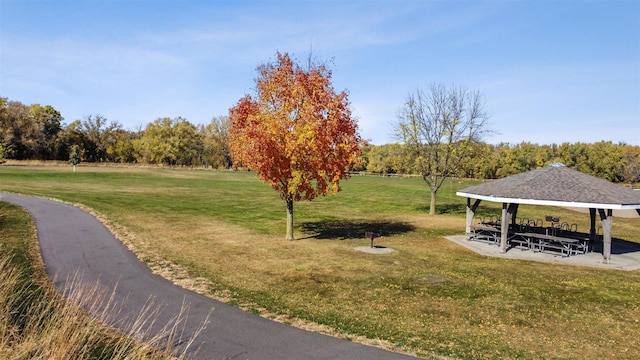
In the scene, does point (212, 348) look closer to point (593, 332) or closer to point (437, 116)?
point (593, 332)

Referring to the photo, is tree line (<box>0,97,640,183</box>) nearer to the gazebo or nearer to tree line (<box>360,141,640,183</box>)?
tree line (<box>360,141,640,183</box>)

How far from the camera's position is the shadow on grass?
22.6m

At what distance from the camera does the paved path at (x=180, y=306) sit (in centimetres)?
791

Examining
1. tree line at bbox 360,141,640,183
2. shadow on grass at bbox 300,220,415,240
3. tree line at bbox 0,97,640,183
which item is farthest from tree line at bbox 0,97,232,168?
shadow on grass at bbox 300,220,415,240

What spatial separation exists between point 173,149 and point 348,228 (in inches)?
3654

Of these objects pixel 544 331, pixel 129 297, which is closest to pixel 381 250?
pixel 544 331

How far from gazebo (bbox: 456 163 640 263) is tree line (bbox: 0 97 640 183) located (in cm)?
4968

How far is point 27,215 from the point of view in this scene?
22.6 meters

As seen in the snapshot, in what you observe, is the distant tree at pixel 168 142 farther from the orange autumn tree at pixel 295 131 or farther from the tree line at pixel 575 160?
the orange autumn tree at pixel 295 131

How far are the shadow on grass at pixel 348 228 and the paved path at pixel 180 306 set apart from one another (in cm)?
1022

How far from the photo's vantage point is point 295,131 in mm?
17641

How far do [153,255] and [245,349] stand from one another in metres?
9.14

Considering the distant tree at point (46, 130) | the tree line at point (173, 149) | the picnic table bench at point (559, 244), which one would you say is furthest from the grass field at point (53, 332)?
the distant tree at point (46, 130)

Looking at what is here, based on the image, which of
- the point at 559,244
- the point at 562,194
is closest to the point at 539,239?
the point at 559,244
